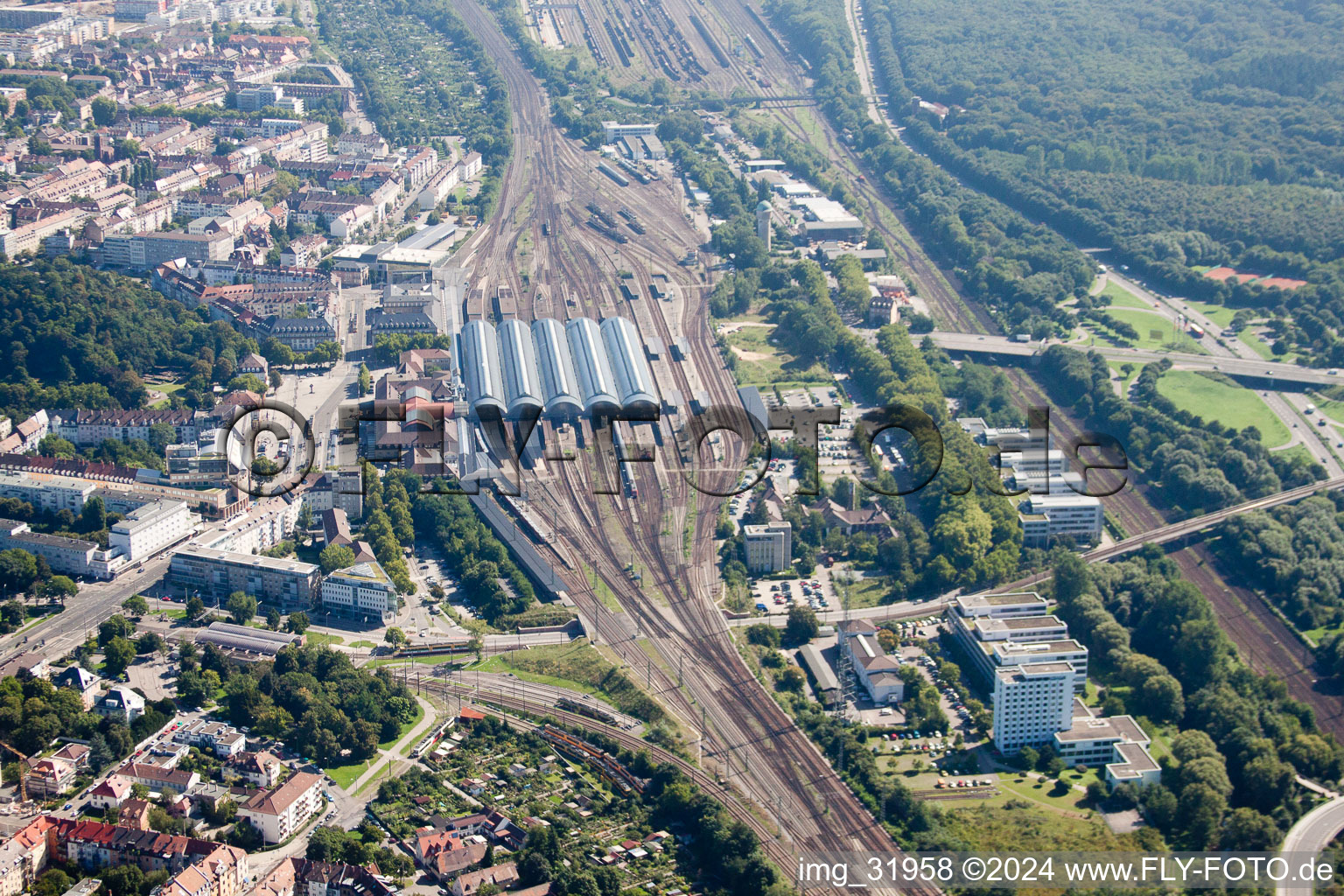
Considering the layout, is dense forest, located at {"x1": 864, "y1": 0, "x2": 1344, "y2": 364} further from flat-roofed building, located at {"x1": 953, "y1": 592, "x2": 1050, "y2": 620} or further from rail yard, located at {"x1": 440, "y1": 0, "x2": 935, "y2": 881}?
flat-roofed building, located at {"x1": 953, "y1": 592, "x2": 1050, "y2": 620}

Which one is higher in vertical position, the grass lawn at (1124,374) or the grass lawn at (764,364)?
the grass lawn at (764,364)

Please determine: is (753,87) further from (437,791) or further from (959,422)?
(437,791)

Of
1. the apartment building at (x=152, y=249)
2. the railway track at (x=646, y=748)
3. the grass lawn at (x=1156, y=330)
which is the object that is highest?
the apartment building at (x=152, y=249)

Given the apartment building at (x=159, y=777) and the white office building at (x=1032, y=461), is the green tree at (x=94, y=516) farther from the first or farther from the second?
the white office building at (x=1032, y=461)

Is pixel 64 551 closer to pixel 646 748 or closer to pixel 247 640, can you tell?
pixel 247 640

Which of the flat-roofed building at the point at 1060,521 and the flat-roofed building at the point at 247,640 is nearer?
the flat-roofed building at the point at 247,640

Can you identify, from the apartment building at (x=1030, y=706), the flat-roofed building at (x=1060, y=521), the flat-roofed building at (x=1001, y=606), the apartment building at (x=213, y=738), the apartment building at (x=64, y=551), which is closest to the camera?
the apartment building at (x=213, y=738)

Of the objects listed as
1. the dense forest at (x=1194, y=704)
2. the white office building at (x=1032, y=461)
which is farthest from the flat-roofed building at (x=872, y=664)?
the white office building at (x=1032, y=461)

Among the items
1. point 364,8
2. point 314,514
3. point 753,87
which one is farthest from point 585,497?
point 364,8
